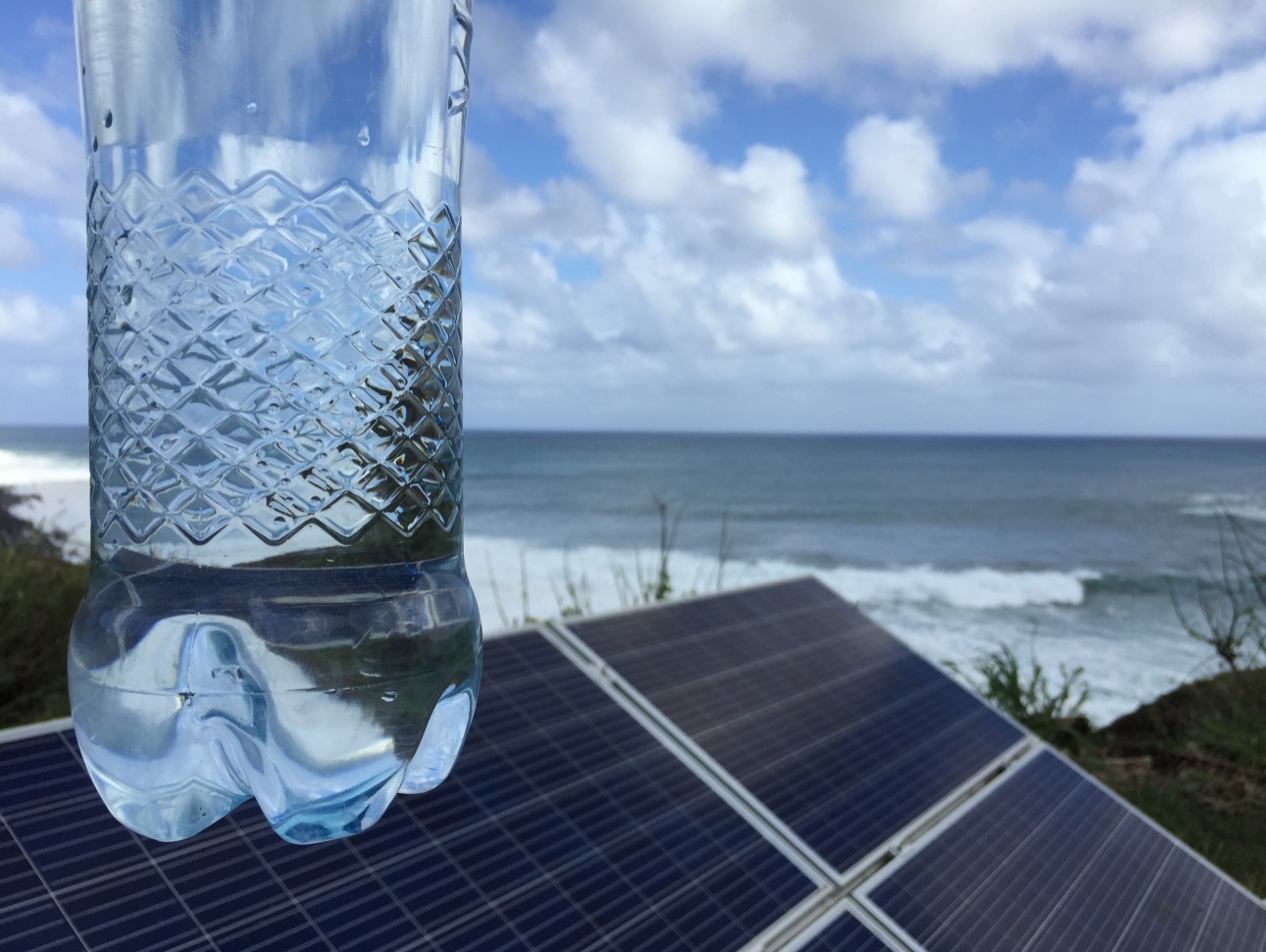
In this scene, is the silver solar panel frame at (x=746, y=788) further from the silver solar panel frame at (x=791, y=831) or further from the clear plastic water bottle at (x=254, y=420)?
the clear plastic water bottle at (x=254, y=420)

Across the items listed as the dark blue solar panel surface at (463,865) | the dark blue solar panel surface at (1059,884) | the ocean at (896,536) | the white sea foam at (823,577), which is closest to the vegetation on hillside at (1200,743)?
the ocean at (896,536)

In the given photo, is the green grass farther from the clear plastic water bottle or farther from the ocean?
the clear plastic water bottle

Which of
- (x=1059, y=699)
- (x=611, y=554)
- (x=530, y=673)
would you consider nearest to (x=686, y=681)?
(x=530, y=673)

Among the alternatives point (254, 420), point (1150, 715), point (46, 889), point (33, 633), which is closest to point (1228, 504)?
point (1150, 715)

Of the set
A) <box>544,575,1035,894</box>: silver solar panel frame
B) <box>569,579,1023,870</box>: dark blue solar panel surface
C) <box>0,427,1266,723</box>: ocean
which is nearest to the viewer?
<box>544,575,1035,894</box>: silver solar panel frame

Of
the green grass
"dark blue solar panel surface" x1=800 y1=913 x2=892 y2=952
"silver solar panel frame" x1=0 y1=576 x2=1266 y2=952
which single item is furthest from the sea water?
the green grass

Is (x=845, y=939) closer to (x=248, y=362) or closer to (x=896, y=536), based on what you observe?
(x=248, y=362)
